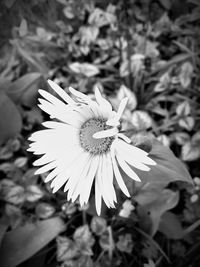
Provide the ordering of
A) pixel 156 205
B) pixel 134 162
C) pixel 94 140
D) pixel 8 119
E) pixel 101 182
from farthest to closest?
1. pixel 8 119
2. pixel 156 205
3. pixel 94 140
4. pixel 101 182
5. pixel 134 162

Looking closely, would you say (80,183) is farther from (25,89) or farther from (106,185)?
(25,89)

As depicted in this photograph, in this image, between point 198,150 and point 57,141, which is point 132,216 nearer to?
point 198,150

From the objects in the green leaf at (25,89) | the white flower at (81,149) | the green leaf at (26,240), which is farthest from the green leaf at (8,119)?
the white flower at (81,149)

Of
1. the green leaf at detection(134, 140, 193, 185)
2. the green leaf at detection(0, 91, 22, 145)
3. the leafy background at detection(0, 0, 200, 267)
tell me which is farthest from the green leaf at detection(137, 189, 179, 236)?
the green leaf at detection(0, 91, 22, 145)

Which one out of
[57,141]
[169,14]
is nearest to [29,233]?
[57,141]

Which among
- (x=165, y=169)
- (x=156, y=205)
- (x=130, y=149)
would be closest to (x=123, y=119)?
(x=156, y=205)

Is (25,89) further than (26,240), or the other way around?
(25,89)
